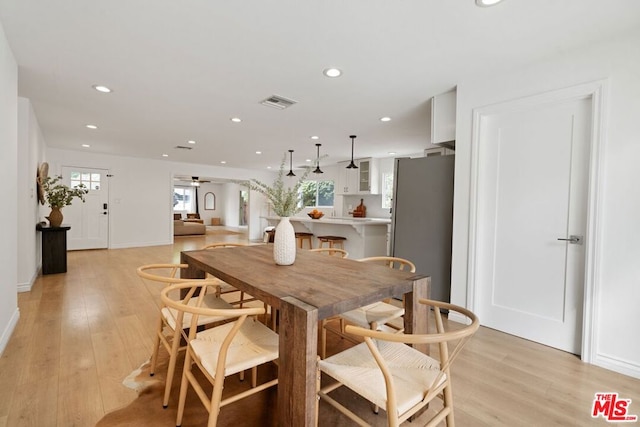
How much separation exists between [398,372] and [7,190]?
10.7 feet

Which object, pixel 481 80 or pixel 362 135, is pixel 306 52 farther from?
pixel 362 135

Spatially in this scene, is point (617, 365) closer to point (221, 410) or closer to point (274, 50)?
point (221, 410)

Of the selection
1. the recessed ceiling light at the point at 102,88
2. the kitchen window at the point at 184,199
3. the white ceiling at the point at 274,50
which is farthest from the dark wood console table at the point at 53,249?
the kitchen window at the point at 184,199

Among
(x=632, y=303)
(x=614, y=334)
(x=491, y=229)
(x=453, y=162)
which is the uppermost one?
(x=453, y=162)

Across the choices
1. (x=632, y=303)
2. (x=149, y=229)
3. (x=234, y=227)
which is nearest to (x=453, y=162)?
(x=632, y=303)

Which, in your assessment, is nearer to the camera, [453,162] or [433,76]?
[433,76]

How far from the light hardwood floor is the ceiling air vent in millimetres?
2672

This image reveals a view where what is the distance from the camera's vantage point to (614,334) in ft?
7.13

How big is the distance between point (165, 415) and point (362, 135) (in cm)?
465

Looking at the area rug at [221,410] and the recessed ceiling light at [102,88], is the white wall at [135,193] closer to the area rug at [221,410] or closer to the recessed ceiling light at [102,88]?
the recessed ceiling light at [102,88]

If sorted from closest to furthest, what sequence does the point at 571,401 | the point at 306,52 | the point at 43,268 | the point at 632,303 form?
the point at 571,401
the point at 632,303
the point at 306,52
the point at 43,268

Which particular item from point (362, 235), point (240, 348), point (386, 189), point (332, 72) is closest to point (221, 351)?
point (240, 348)

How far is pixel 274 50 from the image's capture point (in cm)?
245

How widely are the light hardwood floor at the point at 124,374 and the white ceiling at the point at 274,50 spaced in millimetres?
2385
